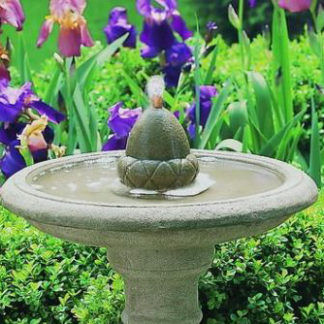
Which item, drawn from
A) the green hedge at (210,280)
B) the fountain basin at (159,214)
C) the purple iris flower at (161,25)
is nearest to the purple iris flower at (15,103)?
the green hedge at (210,280)

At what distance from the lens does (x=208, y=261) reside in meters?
2.61

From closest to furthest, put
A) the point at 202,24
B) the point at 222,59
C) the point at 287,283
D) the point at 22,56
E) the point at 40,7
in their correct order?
the point at 287,283 → the point at 22,56 → the point at 222,59 → the point at 202,24 → the point at 40,7

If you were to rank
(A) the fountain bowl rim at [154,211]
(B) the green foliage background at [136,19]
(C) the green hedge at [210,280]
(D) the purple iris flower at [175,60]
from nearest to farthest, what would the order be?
(A) the fountain bowl rim at [154,211]
(C) the green hedge at [210,280]
(D) the purple iris flower at [175,60]
(B) the green foliage background at [136,19]

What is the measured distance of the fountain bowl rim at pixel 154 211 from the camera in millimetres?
2191

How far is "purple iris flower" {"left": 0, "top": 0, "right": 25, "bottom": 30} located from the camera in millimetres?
3704

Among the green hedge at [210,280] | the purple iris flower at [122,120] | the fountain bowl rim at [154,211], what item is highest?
the fountain bowl rim at [154,211]

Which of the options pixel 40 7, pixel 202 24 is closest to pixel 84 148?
pixel 202 24

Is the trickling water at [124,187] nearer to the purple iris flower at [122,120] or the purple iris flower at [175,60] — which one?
the purple iris flower at [122,120]

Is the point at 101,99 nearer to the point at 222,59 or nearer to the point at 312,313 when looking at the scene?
the point at 222,59

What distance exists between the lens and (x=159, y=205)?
2215mm

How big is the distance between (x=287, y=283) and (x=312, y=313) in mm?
132

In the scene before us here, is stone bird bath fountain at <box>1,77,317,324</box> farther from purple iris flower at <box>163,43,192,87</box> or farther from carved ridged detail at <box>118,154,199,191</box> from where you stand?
purple iris flower at <box>163,43,192,87</box>

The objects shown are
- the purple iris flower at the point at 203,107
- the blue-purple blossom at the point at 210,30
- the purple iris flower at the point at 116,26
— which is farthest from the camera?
the purple iris flower at the point at 116,26

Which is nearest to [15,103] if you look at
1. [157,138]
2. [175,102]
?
[175,102]
